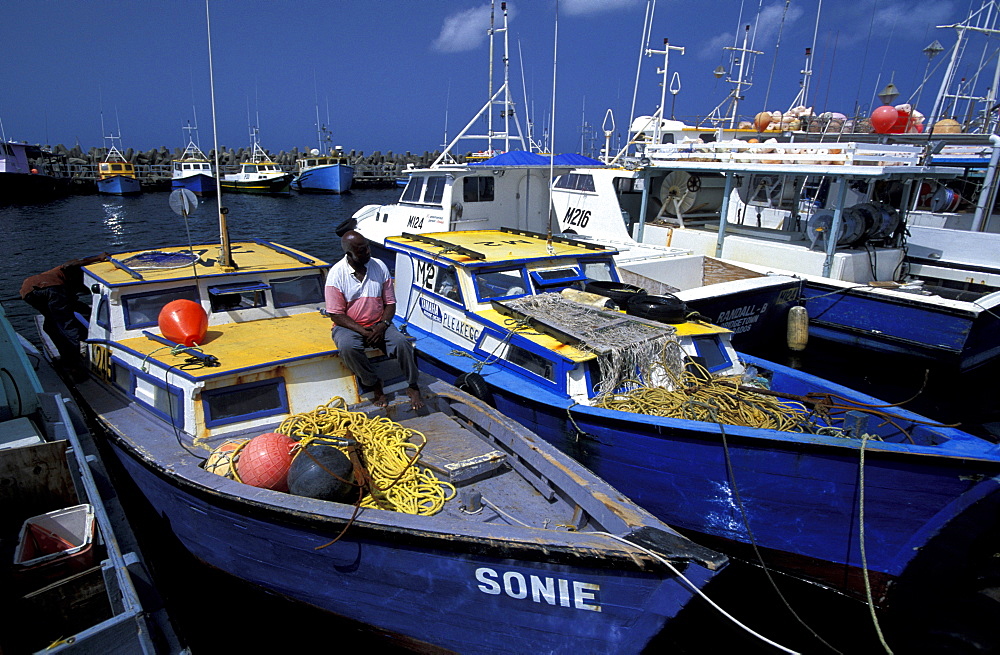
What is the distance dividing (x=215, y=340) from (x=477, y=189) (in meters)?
8.69

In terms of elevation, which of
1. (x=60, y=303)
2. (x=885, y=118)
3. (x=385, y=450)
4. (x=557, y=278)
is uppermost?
(x=885, y=118)

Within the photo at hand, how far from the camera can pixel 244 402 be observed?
553 cm

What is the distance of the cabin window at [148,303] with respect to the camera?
6312 mm

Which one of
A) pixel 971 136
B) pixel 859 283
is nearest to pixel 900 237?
pixel 859 283

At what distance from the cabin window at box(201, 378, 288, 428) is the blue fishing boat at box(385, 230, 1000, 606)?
2.49 metres

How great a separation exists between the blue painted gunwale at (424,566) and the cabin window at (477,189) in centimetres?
964

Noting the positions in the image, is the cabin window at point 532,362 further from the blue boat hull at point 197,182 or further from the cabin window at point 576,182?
the blue boat hull at point 197,182

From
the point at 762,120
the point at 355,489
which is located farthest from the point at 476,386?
the point at 762,120

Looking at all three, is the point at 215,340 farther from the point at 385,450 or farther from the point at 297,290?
the point at 385,450

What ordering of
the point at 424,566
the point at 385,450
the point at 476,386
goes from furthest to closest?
the point at 476,386, the point at 385,450, the point at 424,566

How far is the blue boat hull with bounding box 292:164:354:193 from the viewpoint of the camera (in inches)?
2058

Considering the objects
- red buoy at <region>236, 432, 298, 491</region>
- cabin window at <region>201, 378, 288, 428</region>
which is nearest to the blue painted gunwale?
red buoy at <region>236, 432, 298, 491</region>

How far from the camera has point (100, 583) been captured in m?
4.31

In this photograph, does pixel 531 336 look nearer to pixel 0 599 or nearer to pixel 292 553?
pixel 292 553
